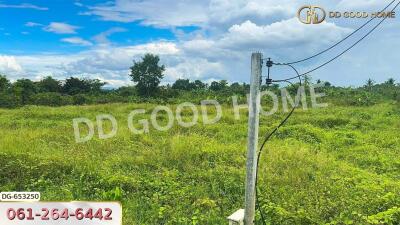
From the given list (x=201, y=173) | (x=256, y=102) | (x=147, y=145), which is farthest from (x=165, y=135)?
(x=256, y=102)

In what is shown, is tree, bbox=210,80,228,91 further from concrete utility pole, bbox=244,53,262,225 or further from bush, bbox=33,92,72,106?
concrete utility pole, bbox=244,53,262,225

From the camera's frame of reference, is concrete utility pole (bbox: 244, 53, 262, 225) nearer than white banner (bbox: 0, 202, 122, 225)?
No

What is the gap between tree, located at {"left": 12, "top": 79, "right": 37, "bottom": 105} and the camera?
82.0ft

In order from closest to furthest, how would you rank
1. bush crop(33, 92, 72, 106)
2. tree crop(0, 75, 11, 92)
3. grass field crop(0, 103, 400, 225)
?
grass field crop(0, 103, 400, 225) → bush crop(33, 92, 72, 106) → tree crop(0, 75, 11, 92)

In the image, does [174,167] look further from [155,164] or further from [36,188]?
[36,188]

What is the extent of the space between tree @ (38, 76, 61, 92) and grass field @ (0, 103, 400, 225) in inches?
821

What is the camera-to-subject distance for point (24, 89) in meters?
26.6

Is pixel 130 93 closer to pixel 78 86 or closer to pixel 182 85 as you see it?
pixel 78 86

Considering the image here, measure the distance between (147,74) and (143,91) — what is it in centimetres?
157

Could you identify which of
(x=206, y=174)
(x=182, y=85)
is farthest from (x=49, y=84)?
(x=206, y=174)

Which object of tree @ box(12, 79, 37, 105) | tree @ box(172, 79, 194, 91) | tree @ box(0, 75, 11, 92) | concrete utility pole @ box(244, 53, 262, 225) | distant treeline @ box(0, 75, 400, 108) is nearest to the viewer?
concrete utility pole @ box(244, 53, 262, 225)

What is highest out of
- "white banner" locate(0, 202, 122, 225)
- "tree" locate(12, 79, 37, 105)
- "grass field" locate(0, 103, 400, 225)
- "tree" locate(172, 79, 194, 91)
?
"tree" locate(172, 79, 194, 91)

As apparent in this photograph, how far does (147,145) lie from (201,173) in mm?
2860

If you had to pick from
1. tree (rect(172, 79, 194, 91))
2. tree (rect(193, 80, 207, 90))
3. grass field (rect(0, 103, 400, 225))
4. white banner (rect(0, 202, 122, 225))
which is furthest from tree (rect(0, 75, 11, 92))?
white banner (rect(0, 202, 122, 225))
